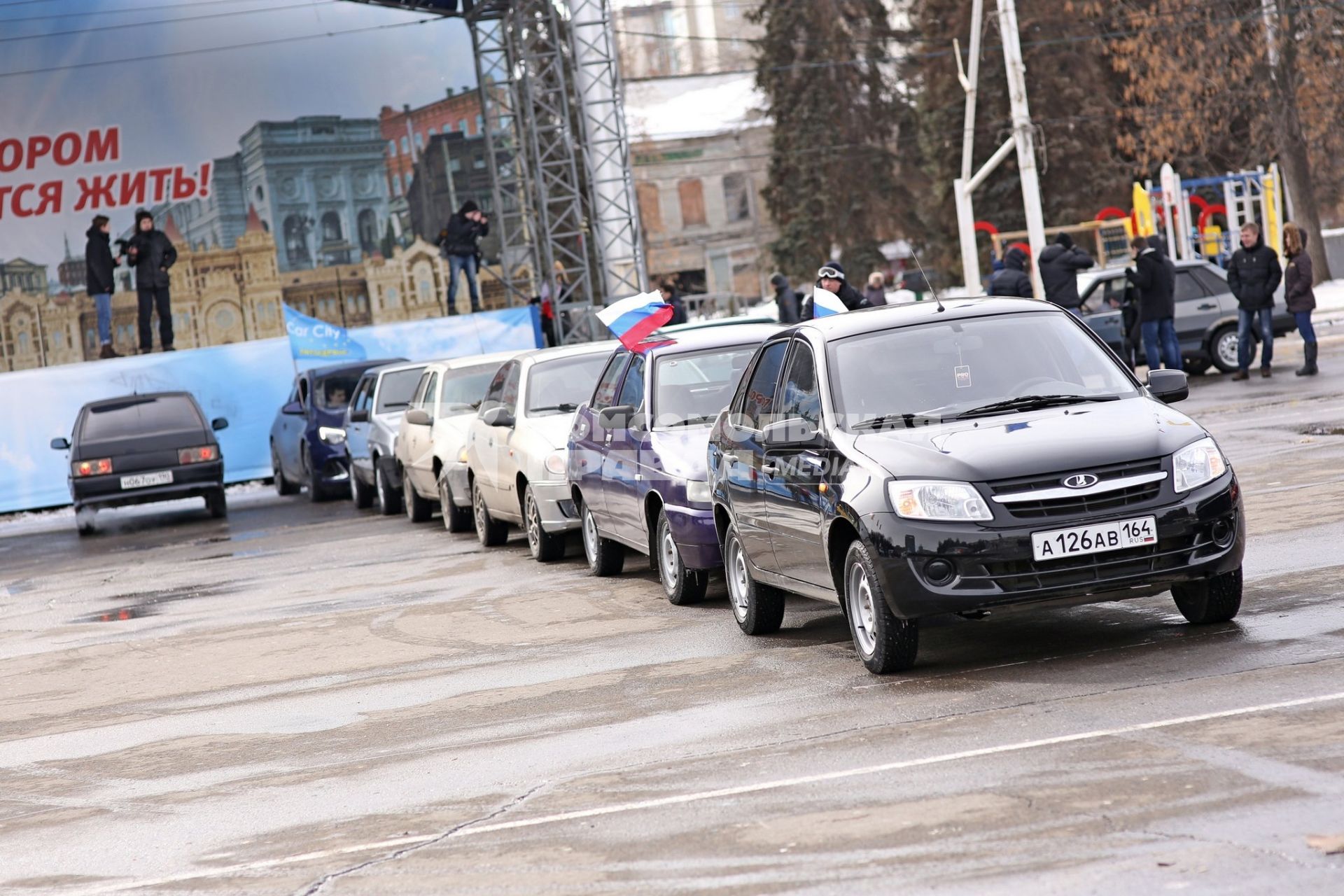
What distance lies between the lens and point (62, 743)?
8367mm

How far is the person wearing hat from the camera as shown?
15.7 m

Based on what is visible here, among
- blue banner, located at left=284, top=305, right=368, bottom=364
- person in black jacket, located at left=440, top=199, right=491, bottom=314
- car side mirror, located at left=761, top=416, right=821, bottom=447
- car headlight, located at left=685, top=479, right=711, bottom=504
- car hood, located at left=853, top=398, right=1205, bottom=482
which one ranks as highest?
person in black jacket, located at left=440, top=199, right=491, bottom=314

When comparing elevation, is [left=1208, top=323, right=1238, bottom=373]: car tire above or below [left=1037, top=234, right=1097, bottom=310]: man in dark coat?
below

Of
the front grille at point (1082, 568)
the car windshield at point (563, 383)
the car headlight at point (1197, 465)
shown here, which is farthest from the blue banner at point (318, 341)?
the front grille at point (1082, 568)

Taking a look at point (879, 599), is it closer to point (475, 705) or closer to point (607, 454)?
point (475, 705)

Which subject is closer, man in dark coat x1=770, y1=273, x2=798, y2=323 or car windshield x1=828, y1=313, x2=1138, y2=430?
car windshield x1=828, y1=313, x2=1138, y2=430

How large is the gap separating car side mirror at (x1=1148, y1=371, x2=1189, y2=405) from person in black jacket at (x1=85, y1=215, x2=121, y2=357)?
1013 inches

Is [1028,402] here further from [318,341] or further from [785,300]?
[785,300]

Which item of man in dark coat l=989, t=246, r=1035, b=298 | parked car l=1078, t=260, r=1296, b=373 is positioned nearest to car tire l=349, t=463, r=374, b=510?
man in dark coat l=989, t=246, r=1035, b=298

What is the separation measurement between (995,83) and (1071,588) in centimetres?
5156

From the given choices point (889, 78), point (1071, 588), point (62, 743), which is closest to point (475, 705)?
point (62, 743)

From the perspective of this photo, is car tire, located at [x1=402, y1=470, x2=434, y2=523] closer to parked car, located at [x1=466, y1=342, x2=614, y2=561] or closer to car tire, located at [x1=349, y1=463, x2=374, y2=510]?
car tire, located at [x1=349, y1=463, x2=374, y2=510]

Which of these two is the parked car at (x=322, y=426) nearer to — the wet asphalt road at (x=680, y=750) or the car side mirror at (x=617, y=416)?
the wet asphalt road at (x=680, y=750)

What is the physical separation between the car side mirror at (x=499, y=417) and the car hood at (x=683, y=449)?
306 centimetres
